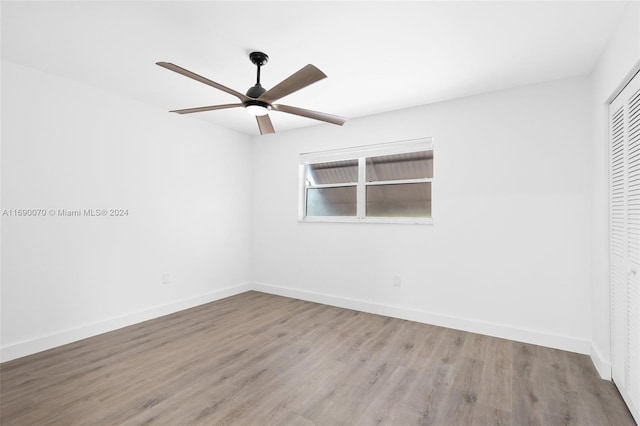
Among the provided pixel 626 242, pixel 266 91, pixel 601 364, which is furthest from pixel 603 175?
pixel 266 91

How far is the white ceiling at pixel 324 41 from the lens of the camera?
194 centimetres

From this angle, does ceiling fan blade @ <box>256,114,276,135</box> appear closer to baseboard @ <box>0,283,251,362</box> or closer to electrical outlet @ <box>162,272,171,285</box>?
electrical outlet @ <box>162,272,171,285</box>

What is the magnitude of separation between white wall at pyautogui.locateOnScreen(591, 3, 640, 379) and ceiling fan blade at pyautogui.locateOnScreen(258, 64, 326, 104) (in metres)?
1.93

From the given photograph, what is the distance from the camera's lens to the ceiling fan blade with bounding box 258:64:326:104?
6.09 ft

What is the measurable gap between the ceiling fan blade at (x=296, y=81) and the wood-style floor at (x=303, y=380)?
83.8 inches

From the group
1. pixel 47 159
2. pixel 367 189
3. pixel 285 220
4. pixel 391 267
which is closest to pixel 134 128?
pixel 47 159

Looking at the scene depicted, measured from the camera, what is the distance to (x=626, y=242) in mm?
2000

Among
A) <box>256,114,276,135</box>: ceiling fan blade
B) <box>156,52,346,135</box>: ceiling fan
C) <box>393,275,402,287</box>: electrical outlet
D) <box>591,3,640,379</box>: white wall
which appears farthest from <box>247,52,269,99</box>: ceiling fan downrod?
<box>393,275,402,287</box>: electrical outlet

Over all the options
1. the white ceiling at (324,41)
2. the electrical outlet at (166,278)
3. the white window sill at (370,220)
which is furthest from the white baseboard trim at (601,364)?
the electrical outlet at (166,278)

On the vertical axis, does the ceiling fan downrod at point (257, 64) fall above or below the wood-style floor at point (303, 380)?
above

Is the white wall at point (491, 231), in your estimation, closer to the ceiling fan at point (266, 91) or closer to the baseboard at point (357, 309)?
the baseboard at point (357, 309)

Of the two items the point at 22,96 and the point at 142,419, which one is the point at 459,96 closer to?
the point at 142,419

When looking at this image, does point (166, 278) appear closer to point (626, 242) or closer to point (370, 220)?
point (370, 220)

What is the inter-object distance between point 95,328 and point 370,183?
355 cm
